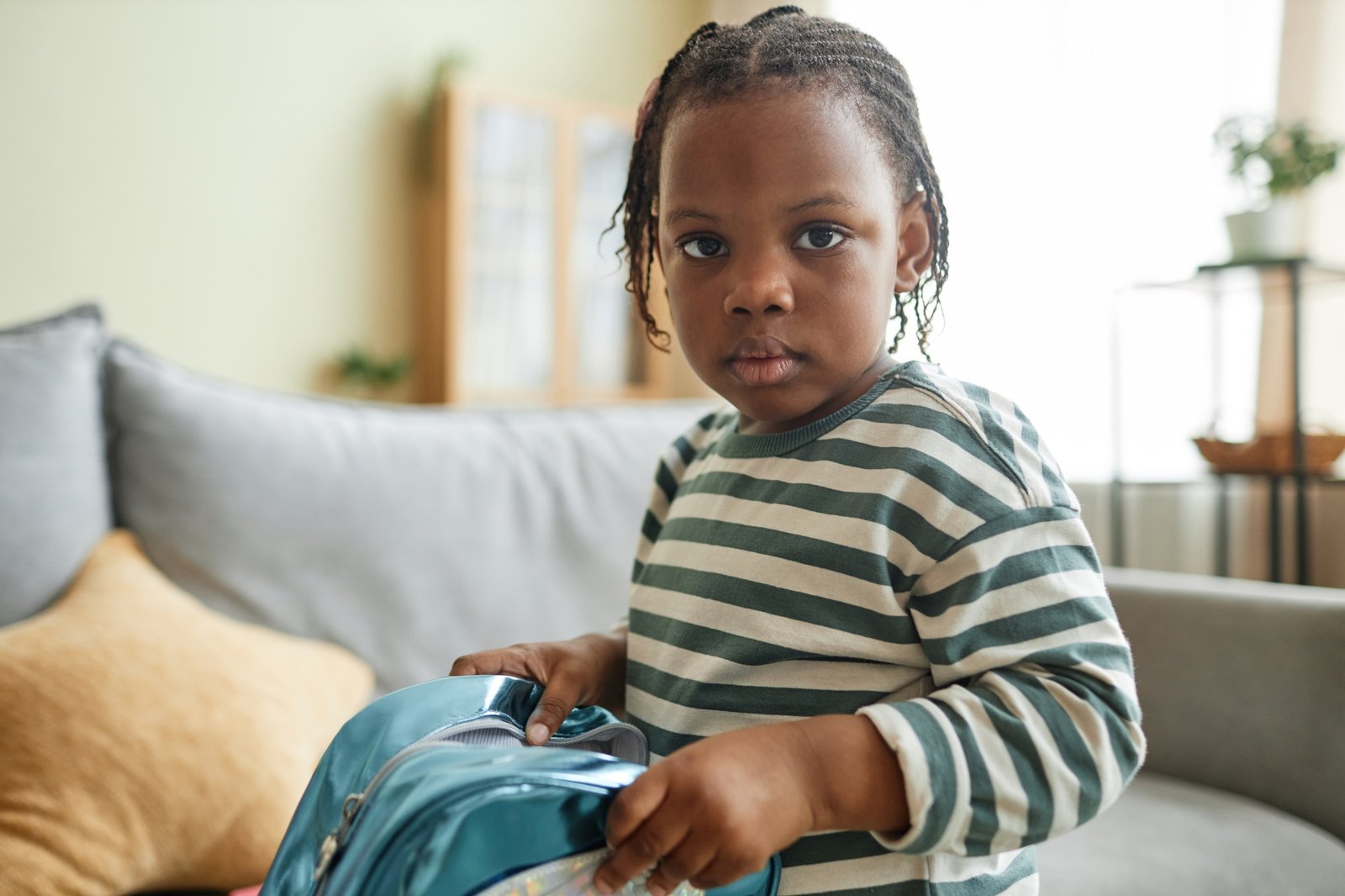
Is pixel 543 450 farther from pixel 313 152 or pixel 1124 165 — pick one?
pixel 313 152

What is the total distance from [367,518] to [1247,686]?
1089 millimetres

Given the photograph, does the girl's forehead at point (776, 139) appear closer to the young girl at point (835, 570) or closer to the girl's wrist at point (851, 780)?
the young girl at point (835, 570)

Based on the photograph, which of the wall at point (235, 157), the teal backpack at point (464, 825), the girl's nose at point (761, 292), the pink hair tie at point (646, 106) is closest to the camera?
the teal backpack at point (464, 825)

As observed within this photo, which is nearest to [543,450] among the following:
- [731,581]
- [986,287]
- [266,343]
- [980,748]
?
[731,581]

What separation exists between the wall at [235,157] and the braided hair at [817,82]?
3137 mm

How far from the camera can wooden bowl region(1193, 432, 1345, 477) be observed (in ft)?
5.59

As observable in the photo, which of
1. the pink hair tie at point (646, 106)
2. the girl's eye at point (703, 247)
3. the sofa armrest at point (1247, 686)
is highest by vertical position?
the pink hair tie at point (646, 106)

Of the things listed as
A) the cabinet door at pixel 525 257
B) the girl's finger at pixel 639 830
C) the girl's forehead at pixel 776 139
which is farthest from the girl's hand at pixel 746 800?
the cabinet door at pixel 525 257

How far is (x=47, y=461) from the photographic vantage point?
1230 mm

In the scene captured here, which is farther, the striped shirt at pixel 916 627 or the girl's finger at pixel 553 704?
the girl's finger at pixel 553 704

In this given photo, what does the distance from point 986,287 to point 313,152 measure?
7.87 feet

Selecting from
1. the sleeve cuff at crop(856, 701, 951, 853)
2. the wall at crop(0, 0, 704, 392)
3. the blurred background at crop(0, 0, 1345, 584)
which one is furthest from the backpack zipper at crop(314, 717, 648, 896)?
the wall at crop(0, 0, 704, 392)

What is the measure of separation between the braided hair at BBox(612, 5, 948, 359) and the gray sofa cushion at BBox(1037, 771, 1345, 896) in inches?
22.7

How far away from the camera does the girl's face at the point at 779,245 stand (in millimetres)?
616
